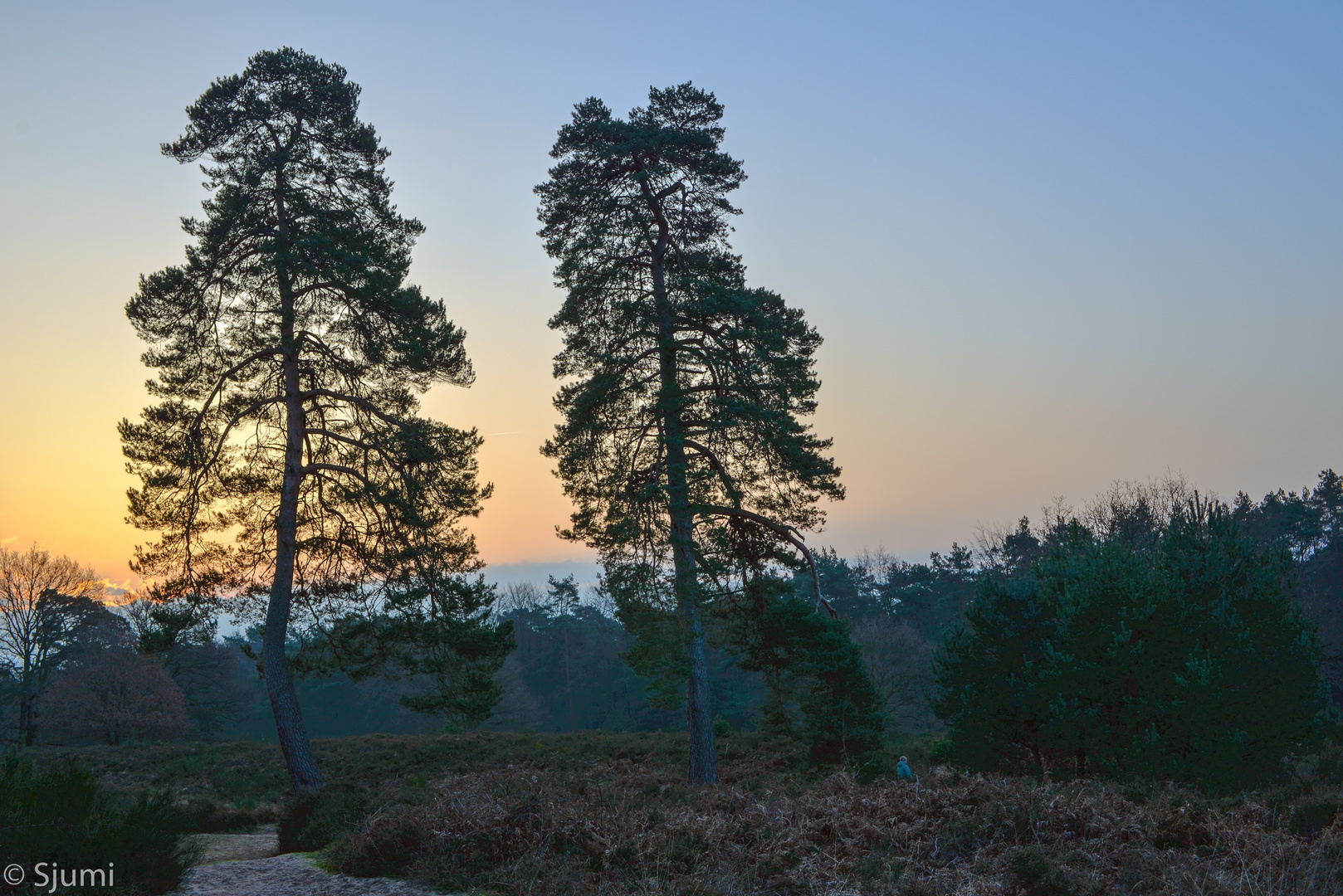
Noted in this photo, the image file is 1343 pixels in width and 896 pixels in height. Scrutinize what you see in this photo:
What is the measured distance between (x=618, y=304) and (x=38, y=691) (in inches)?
1433

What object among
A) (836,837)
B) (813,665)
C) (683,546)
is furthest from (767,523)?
(836,837)

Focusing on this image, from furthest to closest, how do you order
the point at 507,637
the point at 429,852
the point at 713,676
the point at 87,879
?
the point at 713,676, the point at 507,637, the point at 429,852, the point at 87,879

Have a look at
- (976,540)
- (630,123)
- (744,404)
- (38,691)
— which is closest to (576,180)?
(630,123)

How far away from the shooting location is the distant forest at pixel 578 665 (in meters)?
35.3

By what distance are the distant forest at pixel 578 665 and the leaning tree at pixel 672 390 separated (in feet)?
40.7

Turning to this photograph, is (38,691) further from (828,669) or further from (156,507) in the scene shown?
(828,669)

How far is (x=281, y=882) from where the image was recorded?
28.2ft

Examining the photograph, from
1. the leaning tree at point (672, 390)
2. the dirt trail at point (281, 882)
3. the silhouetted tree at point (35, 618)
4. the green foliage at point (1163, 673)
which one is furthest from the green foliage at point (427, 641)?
the silhouetted tree at point (35, 618)

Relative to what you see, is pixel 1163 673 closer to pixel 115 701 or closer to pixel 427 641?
pixel 427 641

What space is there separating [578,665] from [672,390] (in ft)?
154

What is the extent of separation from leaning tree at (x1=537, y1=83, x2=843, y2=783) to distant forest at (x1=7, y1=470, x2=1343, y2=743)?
12405mm

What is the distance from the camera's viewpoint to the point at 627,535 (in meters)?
16.4

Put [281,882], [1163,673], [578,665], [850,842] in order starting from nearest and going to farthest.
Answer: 1. [850,842]
2. [281,882]
3. [1163,673]
4. [578,665]

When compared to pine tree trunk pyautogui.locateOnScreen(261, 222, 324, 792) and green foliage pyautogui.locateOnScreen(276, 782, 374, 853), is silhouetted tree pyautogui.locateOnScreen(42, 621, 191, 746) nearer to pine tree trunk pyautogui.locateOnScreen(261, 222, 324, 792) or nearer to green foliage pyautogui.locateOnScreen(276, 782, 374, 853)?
pine tree trunk pyautogui.locateOnScreen(261, 222, 324, 792)
